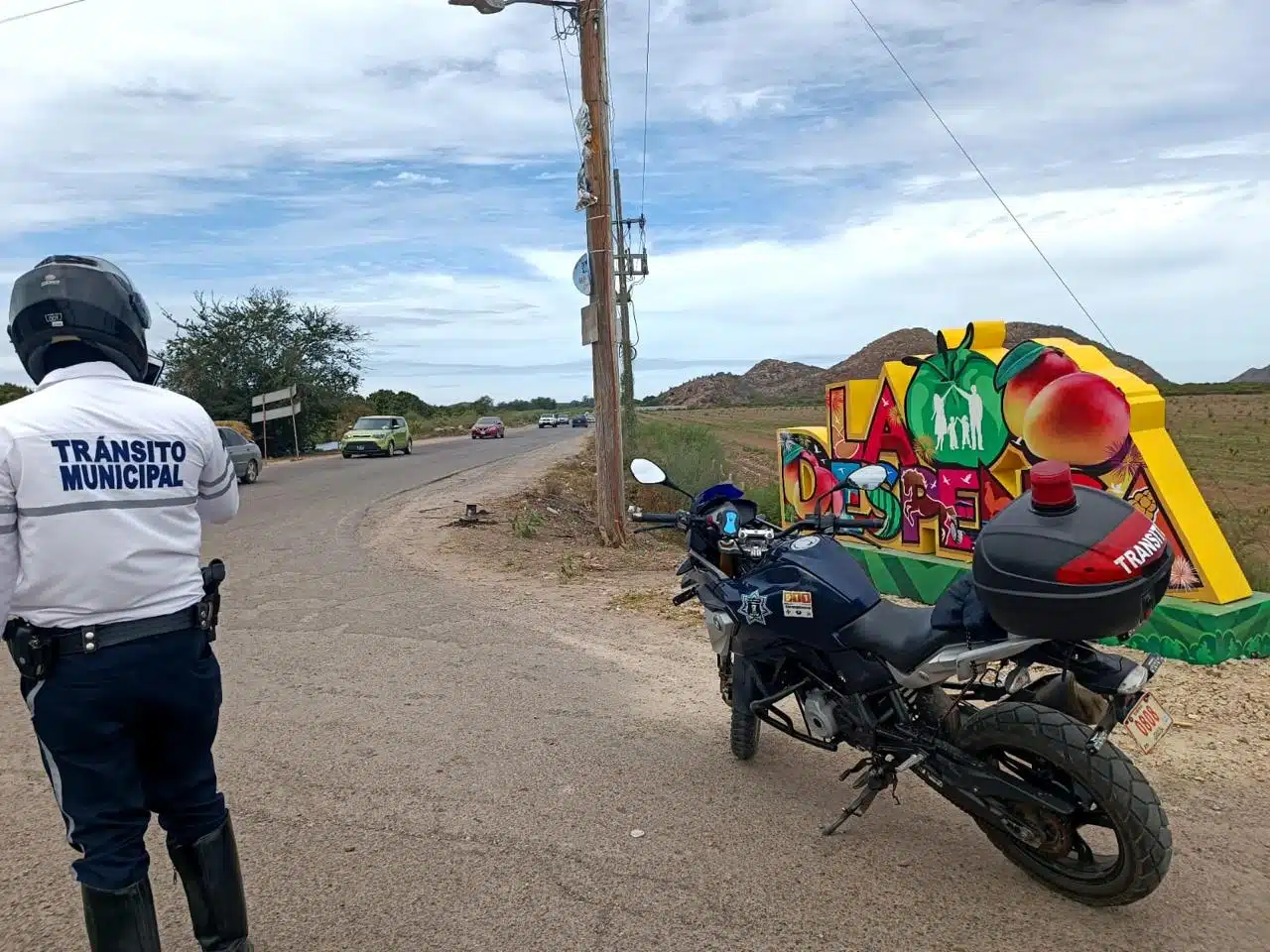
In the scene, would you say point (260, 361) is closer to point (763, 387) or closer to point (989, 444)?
point (989, 444)

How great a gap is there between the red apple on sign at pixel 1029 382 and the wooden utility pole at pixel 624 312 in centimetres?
1300

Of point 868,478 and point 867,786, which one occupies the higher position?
point 868,478

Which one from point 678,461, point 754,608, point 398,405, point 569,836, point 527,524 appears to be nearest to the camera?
point 569,836

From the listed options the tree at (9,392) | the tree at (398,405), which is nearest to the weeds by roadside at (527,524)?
the tree at (9,392)

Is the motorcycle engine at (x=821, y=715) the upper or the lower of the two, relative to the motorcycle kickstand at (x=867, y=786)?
upper

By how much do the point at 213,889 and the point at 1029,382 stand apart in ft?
19.1

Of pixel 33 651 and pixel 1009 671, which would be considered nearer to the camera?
pixel 33 651

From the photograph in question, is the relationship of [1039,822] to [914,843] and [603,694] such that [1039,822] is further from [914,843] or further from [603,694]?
[603,694]

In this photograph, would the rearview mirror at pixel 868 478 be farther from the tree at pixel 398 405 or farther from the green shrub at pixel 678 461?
the tree at pixel 398 405

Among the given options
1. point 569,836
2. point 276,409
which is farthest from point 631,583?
point 276,409

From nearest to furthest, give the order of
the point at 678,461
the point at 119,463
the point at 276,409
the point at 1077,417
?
the point at 119,463, the point at 1077,417, the point at 678,461, the point at 276,409

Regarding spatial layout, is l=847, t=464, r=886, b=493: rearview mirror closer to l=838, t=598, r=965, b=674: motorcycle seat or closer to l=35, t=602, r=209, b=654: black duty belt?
l=838, t=598, r=965, b=674: motorcycle seat

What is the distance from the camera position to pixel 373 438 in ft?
103

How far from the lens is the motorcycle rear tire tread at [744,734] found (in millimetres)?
4297
